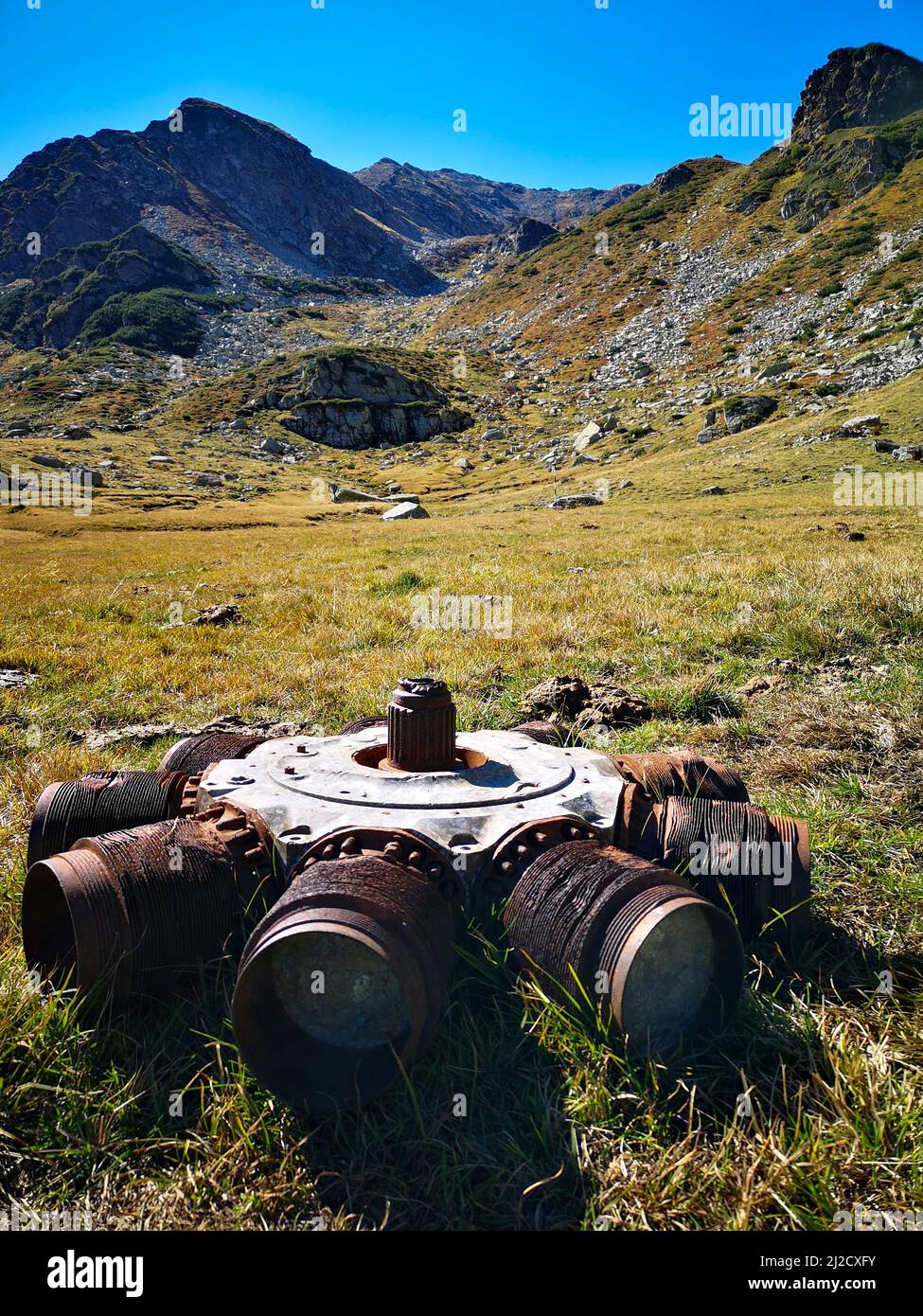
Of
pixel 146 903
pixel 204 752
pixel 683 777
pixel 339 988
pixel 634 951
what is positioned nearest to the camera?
pixel 634 951

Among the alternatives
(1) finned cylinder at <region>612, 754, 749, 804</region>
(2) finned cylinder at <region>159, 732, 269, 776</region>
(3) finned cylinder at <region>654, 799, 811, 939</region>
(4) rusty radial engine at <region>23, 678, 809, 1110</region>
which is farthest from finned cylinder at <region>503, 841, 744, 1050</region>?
(2) finned cylinder at <region>159, 732, 269, 776</region>

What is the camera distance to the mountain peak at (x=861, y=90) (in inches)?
4008

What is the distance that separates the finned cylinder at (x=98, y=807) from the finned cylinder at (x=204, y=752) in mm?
333

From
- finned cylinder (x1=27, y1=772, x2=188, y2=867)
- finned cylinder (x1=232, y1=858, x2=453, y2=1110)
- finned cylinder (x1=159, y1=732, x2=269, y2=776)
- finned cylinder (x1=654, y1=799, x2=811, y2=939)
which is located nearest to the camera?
finned cylinder (x1=232, y1=858, x2=453, y2=1110)

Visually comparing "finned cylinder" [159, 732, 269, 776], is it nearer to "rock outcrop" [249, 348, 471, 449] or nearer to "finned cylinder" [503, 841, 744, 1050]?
"finned cylinder" [503, 841, 744, 1050]

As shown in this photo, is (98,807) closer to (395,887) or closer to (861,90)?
(395,887)

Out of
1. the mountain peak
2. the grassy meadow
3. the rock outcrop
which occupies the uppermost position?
the mountain peak

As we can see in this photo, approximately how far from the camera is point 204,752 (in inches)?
177

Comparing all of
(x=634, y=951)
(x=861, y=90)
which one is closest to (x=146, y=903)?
(x=634, y=951)

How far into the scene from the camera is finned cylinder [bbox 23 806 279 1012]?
2773mm

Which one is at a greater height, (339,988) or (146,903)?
(146,903)

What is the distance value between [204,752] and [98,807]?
2.60 feet

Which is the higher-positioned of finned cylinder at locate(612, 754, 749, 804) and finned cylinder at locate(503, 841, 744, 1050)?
finned cylinder at locate(612, 754, 749, 804)

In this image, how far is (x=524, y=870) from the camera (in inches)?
118
